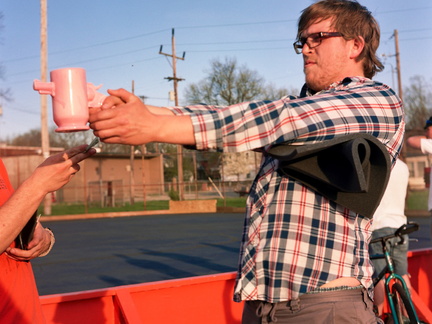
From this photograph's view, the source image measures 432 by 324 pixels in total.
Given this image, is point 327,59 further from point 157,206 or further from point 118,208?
point 118,208

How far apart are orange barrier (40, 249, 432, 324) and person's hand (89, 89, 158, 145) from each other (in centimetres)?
233

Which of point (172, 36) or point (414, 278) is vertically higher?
point (172, 36)

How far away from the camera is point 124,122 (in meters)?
1.45

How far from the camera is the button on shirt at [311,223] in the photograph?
5.75 ft

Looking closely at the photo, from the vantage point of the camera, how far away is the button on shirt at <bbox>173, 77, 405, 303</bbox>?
5.75 ft

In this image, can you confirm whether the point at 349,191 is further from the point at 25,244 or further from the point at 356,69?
the point at 25,244

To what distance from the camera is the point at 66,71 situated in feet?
5.31

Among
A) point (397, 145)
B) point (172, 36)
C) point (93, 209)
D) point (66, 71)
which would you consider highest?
point (172, 36)

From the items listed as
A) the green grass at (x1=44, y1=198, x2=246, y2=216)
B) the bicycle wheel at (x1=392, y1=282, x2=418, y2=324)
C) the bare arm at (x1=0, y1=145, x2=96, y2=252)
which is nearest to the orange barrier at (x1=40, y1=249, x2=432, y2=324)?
the bicycle wheel at (x1=392, y1=282, x2=418, y2=324)

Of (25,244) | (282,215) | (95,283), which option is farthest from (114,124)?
(95,283)

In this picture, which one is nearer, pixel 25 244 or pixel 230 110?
pixel 230 110

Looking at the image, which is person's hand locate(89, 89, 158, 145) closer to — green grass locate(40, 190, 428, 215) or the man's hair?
the man's hair

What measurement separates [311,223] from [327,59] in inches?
24.7

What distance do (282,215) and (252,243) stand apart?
0.16m
